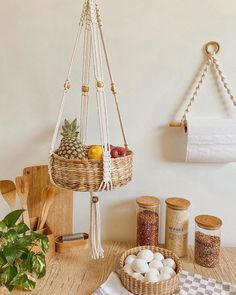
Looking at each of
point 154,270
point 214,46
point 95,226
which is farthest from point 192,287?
point 214,46

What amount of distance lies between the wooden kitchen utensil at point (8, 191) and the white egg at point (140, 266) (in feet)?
1.56

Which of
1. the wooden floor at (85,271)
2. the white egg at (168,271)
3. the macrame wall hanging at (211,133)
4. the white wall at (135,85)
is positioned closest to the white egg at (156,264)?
the white egg at (168,271)

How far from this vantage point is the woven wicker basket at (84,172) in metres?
0.87

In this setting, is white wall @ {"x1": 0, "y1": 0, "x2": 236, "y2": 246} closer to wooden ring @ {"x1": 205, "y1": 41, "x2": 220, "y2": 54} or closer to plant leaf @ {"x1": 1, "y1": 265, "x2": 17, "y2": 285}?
wooden ring @ {"x1": 205, "y1": 41, "x2": 220, "y2": 54}

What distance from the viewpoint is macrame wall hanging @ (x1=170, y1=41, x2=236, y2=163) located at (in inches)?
43.6

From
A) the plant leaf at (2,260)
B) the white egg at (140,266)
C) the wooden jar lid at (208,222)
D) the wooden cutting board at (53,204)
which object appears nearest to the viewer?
the plant leaf at (2,260)

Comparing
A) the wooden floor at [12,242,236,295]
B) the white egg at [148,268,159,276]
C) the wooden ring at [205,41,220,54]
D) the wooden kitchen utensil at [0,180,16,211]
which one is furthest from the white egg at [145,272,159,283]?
the wooden ring at [205,41,220,54]

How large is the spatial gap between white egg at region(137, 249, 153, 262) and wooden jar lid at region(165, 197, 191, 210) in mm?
188

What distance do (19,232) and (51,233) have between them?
0.23 meters

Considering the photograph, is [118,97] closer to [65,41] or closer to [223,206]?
[65,41]

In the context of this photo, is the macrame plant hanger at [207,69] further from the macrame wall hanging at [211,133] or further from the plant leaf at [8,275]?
the plant leaf at [8,275]

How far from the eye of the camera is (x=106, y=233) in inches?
50.5

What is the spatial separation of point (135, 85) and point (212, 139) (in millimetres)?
353

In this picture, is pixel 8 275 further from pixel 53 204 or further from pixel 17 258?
pixel 53 204
